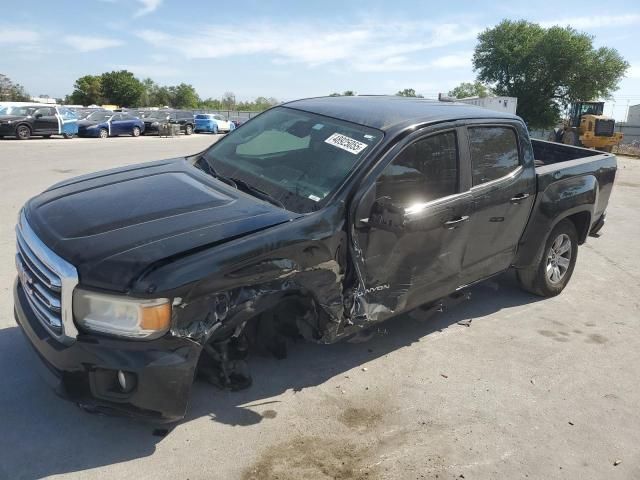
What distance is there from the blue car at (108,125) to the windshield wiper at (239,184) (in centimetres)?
2347

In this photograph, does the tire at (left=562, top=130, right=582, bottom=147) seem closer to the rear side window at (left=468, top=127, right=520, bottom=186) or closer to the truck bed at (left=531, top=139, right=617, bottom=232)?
the truck bed at (left=531, top=139, right=617, bottom=232)

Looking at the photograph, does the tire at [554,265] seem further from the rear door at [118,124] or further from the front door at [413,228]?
the rear door at [118,124]

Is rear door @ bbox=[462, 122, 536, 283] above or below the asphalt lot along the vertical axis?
above

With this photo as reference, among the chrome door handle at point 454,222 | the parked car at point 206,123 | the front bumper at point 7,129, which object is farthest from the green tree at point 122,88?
the chrome door handle at point 454,222

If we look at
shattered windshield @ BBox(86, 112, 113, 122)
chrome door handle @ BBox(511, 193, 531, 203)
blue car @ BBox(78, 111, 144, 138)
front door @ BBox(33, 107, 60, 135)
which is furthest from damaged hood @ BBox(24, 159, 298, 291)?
shattered windshield @ BBox(86, 112, 113, 122)

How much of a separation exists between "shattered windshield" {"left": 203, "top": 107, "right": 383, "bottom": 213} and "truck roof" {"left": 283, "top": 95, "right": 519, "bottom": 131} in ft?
0.32

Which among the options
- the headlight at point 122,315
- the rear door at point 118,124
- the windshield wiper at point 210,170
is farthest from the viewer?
the rear door at point 118,124

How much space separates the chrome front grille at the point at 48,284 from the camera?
8.68 ft

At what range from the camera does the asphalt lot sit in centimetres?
288

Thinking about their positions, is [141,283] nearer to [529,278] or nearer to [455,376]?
[455,376]

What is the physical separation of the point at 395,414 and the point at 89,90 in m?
83.1

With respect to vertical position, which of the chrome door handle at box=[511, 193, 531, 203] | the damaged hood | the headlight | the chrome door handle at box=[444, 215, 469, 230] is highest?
the damaged hood

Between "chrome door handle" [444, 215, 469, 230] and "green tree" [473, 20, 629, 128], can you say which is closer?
"chrome door handle" [444, 215, 469, 230]

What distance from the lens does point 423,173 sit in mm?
3820
